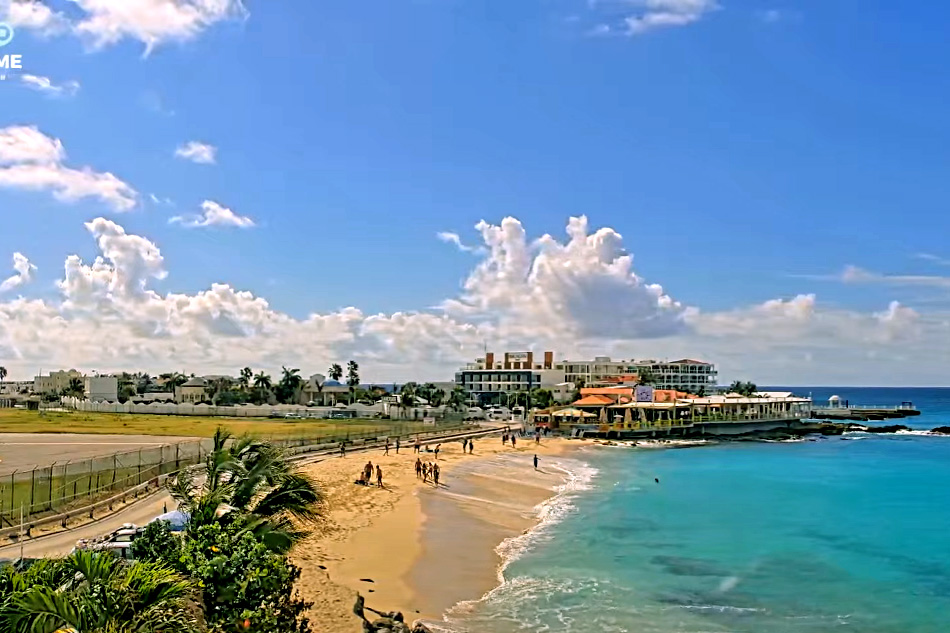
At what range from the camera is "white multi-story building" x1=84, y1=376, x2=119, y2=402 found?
150 meters

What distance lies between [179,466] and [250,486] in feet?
71.6

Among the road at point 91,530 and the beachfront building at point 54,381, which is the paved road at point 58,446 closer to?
the road at point 91,530

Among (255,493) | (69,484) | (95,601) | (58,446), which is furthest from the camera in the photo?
(58,446)

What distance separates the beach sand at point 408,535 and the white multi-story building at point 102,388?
113501 mm

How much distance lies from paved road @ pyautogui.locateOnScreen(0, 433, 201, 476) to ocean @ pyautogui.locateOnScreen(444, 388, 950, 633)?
27.1m

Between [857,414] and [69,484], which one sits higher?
[69,484]

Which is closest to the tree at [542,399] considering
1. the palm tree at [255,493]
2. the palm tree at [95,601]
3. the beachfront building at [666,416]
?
the beachfront building at [666,416]

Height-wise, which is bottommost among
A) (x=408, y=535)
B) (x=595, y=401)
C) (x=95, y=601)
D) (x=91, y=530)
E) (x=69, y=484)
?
(x=408, y=535)

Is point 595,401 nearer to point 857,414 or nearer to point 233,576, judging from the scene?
point 857,414

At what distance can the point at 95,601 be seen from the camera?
25.8 ft

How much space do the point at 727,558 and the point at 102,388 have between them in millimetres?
146364

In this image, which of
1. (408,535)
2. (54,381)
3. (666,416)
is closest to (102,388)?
(54,381)

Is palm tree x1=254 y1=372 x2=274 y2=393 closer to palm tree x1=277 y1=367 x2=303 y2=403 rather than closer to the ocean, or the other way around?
palm tree x1=277 y1=367 x2=303 y2=403

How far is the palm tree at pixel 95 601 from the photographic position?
7613 mm
